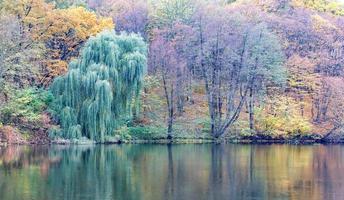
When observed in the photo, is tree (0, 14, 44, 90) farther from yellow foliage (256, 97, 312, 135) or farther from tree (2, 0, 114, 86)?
yellow foliage (256, 97, 312, 135)

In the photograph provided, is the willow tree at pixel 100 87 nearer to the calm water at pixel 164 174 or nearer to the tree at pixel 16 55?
the calm water at pixel 164 174

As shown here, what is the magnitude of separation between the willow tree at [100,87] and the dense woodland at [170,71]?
0.08m

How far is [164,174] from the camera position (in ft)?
82.3

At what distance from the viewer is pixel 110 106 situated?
40.7 m

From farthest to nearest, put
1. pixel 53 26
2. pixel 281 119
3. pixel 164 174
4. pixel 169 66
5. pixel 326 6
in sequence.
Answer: pixel 326 6 → pixel 281 119 → pixel 169 66 → pixel 53 26 → pixel 164 174

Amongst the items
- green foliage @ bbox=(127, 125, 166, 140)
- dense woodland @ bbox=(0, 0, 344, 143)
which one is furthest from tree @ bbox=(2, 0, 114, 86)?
green foliage @ bbox=(127, 125, 166, 140)

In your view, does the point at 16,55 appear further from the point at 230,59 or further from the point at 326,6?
the point at 326,6

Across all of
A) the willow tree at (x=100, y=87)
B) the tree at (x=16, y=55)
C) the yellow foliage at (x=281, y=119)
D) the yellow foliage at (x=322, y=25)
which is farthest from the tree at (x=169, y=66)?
the yellow foliage at (x=322, y=25)

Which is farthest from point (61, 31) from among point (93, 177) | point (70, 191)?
point (70, 191)

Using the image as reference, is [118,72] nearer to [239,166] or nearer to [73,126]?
[73,126]

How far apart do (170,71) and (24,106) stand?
496 inches

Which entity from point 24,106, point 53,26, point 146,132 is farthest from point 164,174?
point 53,26

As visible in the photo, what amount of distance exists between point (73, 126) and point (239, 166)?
1509cm

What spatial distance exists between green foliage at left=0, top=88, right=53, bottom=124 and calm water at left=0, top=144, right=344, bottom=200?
5.60 m
